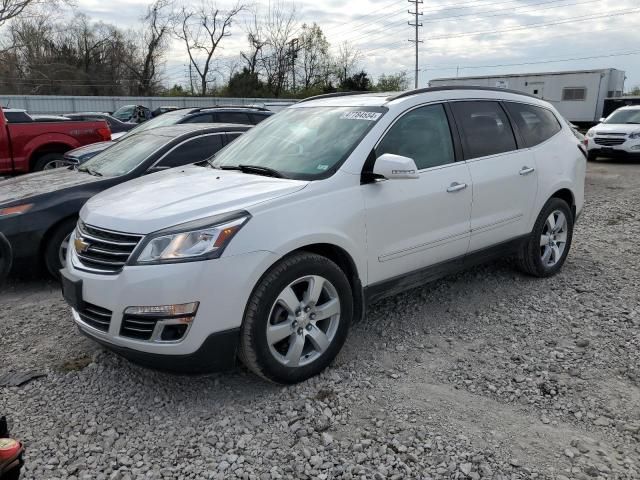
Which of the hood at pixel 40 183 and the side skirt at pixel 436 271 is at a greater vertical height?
the hood at pixel 40 183

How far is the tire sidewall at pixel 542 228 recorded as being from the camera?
500 cm

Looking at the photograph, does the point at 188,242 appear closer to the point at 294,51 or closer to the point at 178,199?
the point at 178,199

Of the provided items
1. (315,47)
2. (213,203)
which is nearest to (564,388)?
(213,203)

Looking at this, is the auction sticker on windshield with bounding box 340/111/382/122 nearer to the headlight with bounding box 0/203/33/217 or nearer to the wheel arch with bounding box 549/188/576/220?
the wheel arch with bounding box 549/188/576/220

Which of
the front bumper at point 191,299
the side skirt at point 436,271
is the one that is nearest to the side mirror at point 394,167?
the side skirt at point 436,271

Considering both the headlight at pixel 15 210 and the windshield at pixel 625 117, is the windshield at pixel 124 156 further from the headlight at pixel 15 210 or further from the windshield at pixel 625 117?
the windshield at pixel 625 117

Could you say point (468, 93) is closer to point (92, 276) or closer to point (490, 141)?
point (490, 141)

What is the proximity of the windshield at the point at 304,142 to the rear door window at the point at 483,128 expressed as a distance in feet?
2.73

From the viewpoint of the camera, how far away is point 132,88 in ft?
176

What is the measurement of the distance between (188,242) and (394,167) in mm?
1352

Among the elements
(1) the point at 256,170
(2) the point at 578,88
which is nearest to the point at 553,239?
(1) the point at 256,170

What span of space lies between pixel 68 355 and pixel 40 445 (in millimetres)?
1059

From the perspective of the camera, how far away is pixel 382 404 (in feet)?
10.4

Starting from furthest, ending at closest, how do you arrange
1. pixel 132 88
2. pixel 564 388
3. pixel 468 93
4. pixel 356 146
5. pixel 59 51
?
1. pixel 132 88
2. pixel 59 51
3. pixel 468 93
4. pixel 356 146
5. pixel 564 388
